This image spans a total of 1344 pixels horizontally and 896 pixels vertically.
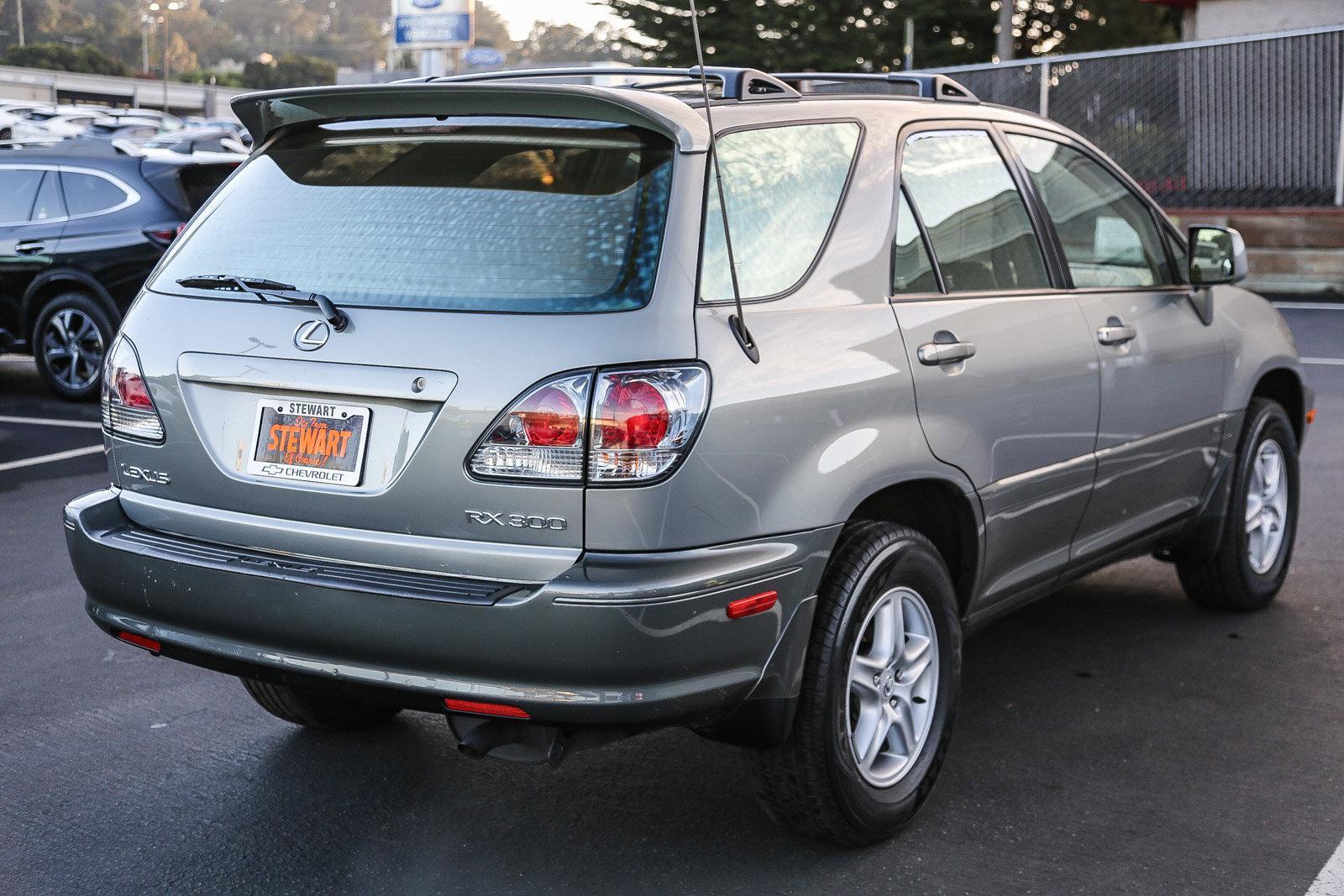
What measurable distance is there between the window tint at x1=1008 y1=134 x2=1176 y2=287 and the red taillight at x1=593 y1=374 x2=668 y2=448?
1911 mm

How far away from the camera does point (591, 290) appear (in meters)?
2.97

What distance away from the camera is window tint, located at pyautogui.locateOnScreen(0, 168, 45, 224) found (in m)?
10.7

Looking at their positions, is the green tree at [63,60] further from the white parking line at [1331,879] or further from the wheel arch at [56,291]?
the white parking line at [1331,879]

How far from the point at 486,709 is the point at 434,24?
28.1m

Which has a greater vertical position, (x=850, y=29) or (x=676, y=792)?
(x=850, y=29)

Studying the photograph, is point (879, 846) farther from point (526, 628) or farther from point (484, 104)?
point (484, 104)

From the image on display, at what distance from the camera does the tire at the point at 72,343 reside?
10.4m

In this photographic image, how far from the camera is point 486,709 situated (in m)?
2.93


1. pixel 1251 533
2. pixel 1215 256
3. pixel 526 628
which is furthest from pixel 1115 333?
pixel 526 628

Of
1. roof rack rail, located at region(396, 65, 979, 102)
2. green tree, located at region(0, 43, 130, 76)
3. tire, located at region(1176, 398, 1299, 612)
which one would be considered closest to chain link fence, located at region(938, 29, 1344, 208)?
tire, located at region(1176, 398, 1299, 612)

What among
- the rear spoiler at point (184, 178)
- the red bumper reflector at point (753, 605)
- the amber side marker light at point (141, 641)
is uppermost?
the rear spoiler at point (184, 178)

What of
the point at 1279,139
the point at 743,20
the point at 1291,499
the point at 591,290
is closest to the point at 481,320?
the point at 591,290

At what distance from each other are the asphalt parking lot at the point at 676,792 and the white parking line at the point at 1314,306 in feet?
37.6

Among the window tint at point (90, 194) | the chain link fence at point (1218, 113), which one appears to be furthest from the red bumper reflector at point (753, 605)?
the chain link fence at point (1218, 113)
